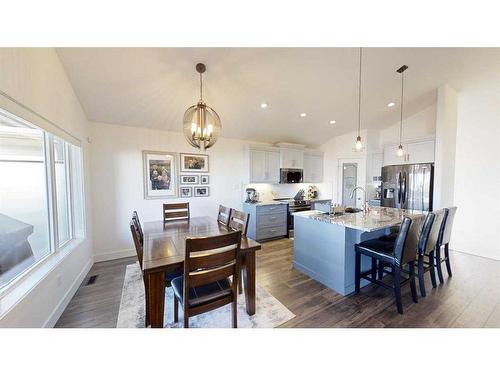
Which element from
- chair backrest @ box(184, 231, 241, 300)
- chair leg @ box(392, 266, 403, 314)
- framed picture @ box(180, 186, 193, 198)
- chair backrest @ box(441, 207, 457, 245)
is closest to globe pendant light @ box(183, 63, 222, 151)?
chair backrest @ box(184, 231, 241, 300)

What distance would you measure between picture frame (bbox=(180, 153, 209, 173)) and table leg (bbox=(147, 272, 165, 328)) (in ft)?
9.05

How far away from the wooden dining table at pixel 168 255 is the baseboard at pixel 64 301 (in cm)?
A: 96

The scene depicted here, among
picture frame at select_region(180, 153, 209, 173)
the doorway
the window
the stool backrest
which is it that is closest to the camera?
the window

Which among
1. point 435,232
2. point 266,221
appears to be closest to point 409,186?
point 435,232

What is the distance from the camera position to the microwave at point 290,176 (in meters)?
4.83

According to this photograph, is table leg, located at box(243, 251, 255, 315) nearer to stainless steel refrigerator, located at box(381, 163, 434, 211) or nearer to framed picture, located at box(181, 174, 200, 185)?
framed picture, located at box(181, 174, 200, 185)

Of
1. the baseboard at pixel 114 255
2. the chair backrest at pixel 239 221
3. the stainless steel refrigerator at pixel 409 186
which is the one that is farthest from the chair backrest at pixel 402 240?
the baseboard at pixel 114 255

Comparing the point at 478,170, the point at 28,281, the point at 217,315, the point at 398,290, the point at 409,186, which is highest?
the point at 478,170

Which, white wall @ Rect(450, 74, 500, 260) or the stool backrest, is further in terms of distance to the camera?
white wall @ Rect(450, 74, 500, 260)

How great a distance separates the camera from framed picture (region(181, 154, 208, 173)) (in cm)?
394

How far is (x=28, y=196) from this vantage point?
185cm

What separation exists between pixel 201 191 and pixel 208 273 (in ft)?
9.36

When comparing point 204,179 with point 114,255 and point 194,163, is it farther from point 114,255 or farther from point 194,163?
point 114,255

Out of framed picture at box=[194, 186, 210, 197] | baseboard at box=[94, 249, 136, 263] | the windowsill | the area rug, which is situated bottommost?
the area rug
